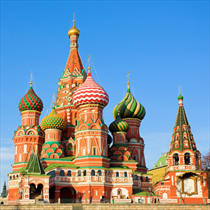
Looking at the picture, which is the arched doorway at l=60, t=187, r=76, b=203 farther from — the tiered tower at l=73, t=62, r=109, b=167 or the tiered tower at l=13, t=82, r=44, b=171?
the tiered tower at l=13, t=82, r=44, b=171

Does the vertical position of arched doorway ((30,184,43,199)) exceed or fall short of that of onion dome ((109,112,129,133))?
it falls short

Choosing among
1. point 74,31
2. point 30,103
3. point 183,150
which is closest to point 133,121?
point 183,150

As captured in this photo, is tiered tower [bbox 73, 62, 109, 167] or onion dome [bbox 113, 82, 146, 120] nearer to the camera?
tiered tower [bbox 73, 62, 109, 167]

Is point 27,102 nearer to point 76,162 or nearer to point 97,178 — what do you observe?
point 76,162

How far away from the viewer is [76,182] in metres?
39.1

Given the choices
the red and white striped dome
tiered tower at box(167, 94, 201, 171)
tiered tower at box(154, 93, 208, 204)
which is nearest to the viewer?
tiered tower at box(154, 93, 208, 204)

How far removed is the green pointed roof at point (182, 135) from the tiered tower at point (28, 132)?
15.5 m

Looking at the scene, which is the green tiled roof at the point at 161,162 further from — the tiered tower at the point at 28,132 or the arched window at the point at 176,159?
the tiered tower at the point at 28,132

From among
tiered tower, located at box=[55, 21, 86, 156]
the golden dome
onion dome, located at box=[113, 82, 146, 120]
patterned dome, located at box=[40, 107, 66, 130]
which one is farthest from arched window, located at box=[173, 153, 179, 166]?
the golden dome

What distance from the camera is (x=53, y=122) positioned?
43.4 m

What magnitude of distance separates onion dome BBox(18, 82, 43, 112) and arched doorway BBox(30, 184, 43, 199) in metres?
12.8

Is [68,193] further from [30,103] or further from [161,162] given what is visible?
[161,162]

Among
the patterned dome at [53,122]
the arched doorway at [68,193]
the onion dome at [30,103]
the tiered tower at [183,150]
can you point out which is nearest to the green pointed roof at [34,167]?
the arched doorway at [68,193]

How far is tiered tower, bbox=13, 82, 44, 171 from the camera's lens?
1748 inches
